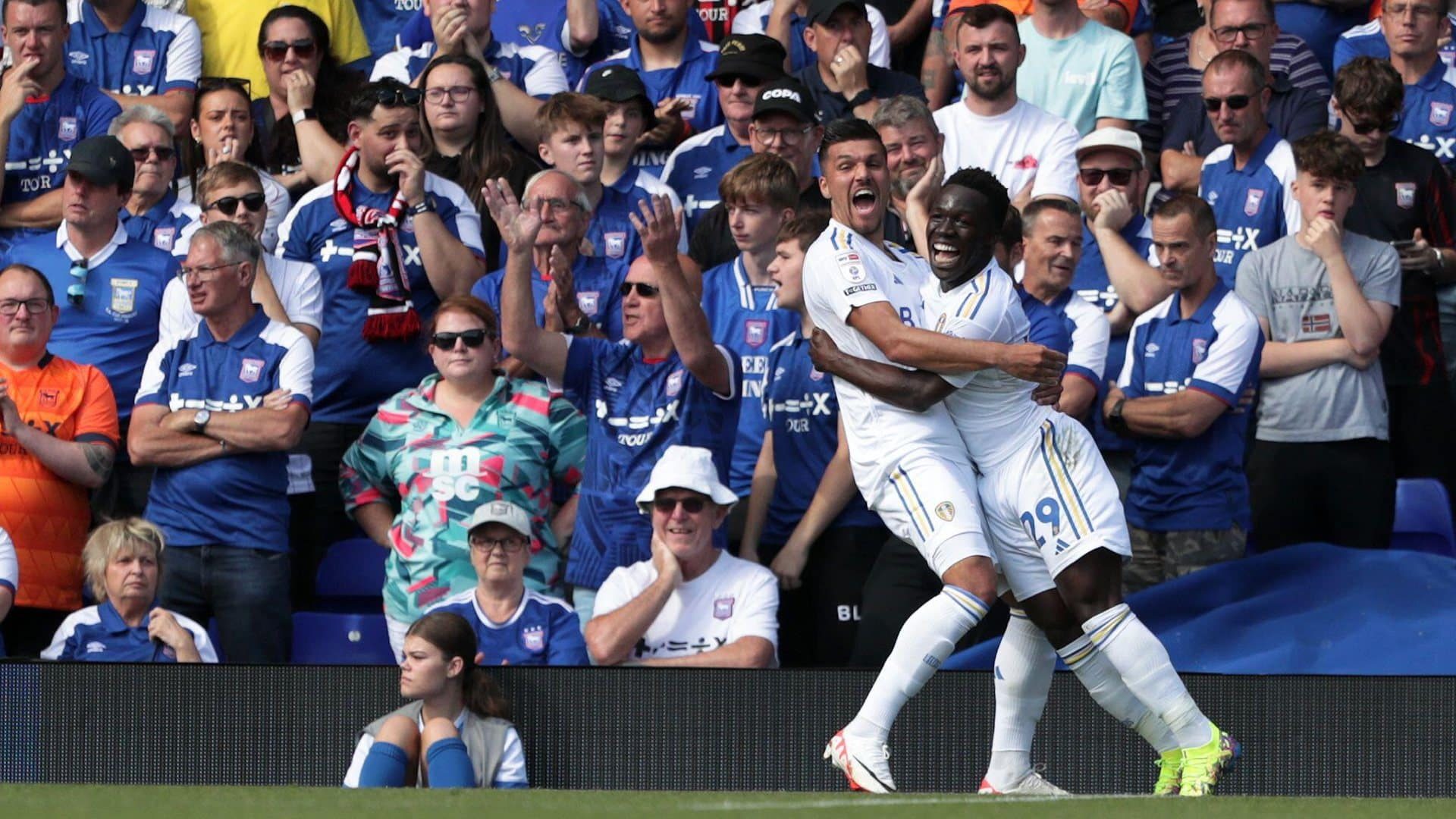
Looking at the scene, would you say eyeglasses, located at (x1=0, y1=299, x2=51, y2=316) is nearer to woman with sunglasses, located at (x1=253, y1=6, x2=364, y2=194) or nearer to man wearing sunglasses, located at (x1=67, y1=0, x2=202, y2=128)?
woman with sunglasses, located at (x1=253, y1=6, x2=364, y2=194)

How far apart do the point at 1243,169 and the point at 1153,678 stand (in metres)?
3.99

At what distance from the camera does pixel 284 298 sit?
8.91 metres

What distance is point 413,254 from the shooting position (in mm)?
9031

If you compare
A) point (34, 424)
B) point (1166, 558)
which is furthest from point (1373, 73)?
point (34, 424)

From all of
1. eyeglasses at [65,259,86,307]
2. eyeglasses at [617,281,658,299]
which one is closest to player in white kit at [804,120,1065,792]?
eyeglasses at [617,281,658,299]

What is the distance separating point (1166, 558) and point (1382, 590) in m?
0.91

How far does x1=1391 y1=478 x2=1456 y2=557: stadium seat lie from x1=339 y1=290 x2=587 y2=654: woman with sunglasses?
3.51m

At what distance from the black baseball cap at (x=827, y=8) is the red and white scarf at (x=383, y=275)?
2277 millimetres

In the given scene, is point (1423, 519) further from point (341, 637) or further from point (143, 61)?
point (143, 61)

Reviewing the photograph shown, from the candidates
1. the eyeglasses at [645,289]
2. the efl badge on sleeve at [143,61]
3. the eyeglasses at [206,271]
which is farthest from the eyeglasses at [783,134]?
the efl badge on sleeve at [143,61]

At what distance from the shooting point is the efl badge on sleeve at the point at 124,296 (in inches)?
356

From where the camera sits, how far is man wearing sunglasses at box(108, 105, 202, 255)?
9430 mm

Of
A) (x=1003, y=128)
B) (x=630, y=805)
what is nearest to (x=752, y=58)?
(x=1003, y=128)

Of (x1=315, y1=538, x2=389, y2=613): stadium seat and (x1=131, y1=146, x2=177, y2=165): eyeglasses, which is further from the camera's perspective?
(x1=131, y1=146, x2=177, y2=165): eyeglasses
